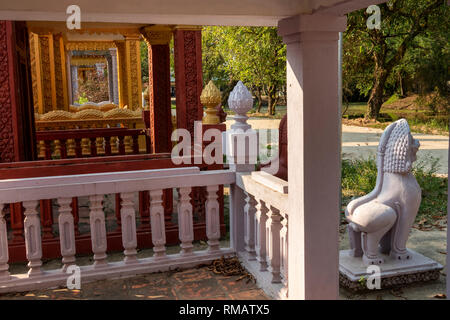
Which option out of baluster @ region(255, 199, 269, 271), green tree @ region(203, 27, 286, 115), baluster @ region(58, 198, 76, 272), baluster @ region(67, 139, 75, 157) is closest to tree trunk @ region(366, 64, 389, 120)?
green tree @ region(203, 27, 286, 115)

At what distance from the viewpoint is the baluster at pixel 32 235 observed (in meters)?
3.90

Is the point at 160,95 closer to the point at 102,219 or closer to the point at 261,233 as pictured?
the point at 102,219

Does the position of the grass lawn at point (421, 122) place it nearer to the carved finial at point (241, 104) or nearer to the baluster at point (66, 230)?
the carved finial at point (241, 104)

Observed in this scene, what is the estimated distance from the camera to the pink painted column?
275cm

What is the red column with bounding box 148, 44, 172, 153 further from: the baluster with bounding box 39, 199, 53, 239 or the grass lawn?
the grass lawn

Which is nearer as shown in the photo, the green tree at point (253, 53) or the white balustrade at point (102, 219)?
the white balustrade at point (102, 219)

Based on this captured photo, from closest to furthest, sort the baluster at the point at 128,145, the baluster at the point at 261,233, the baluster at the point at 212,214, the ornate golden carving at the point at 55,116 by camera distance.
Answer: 1. the baluster at the point at 261,233
2. the baluster at the point at 212,214
3. the baluster at the point at 128,145
4. the ornate golden carving at the point at 55,116

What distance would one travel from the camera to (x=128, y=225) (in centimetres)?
421

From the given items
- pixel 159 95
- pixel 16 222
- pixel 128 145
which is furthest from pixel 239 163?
pixel 128 145

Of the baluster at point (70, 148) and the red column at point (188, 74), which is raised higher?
the red column at point (188, 74)

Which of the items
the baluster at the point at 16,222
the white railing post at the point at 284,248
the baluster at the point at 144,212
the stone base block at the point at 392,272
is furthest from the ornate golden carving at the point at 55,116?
the white railing post at the point at 284,248

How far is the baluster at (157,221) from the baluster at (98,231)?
457mm

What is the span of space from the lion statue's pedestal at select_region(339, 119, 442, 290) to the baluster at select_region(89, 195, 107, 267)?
7.52 feet

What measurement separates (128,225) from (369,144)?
12.7m
